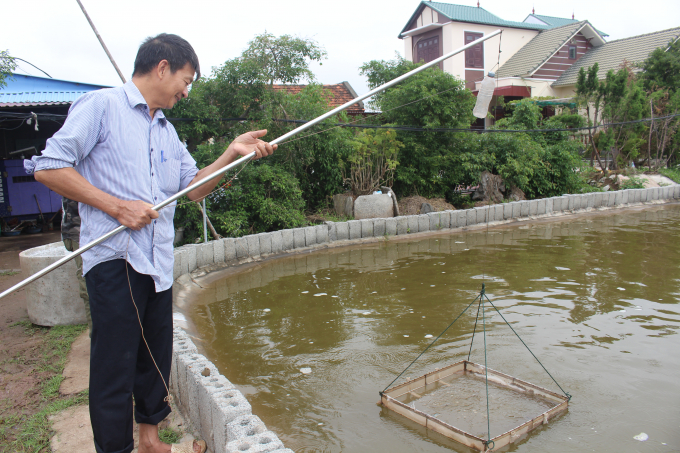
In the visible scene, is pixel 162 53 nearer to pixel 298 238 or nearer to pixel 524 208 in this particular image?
pixel 298 238

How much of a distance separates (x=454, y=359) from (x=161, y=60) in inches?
127

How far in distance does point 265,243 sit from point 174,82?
5.90 meters

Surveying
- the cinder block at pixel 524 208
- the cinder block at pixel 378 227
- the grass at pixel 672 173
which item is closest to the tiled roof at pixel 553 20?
the grass at pixel 672 173

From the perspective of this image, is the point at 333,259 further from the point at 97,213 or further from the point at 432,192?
the point at 97,213

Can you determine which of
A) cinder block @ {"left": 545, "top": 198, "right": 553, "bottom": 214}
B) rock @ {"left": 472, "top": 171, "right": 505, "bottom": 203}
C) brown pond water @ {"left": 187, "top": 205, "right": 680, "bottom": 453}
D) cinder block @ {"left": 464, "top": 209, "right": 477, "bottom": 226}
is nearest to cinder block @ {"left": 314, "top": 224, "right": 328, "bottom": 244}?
brown pond water @ {"left": 187, "top": 205, "right": 680, "bottom": 453}

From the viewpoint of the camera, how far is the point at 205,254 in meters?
7.12

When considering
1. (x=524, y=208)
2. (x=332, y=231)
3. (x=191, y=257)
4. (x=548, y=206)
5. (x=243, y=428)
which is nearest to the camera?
(x=243, y=428)

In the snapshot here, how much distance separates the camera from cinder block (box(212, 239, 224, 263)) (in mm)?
7277

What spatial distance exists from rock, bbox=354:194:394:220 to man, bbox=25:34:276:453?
771 cm

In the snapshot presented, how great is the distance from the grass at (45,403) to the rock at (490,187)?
9.85 meters

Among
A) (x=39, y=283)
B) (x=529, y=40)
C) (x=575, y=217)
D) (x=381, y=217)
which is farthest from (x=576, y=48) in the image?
(x=39, y=283)

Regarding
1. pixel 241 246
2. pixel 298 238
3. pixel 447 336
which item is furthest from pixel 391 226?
pixel 447 336

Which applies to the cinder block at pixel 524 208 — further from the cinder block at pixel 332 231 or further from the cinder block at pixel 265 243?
the cinder block at pixel 265 243

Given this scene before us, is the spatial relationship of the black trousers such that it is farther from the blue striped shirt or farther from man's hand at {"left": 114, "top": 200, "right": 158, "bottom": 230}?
man's hand at {"left": 114, "top": 200, "right": 158, "bottom": 230}
